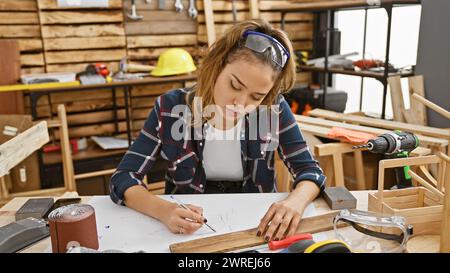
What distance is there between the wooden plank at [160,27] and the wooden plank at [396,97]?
72.0 inches

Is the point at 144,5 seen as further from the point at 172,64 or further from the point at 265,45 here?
the point at 265,45

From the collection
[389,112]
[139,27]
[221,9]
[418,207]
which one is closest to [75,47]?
[139,27]

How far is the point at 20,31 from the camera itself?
10.5ft

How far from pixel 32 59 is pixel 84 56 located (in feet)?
1.30

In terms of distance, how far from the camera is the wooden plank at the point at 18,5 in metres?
3.11

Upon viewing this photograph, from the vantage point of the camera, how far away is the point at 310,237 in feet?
3.29

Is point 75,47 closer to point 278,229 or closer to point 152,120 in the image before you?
point 152,120

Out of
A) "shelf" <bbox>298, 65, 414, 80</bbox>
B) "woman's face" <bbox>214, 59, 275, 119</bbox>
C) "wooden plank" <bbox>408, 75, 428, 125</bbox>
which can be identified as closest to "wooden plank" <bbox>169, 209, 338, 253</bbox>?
"woman's face" <bbox>214, 59, 275, 119</bbox>

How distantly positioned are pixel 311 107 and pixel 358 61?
0.61 metres

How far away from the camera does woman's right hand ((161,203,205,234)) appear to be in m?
1.11

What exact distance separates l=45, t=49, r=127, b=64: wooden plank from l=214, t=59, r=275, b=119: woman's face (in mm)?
2256

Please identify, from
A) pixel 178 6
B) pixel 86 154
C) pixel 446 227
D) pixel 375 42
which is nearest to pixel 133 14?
pixel 178 6

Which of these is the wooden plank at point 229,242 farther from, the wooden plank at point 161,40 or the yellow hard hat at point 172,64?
the wooden plank at point 161,40

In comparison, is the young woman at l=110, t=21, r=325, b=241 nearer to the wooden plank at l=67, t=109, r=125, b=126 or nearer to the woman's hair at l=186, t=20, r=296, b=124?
the woman's hair at l=186, t=20, r=296, b=124
